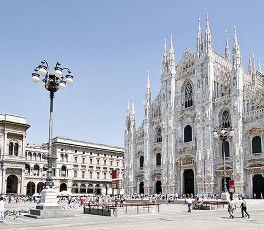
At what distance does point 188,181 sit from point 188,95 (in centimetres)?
1305

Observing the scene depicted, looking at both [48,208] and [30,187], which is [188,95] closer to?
[48,208]

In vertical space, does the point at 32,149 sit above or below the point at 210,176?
above

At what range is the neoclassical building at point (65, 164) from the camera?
52.3 meters

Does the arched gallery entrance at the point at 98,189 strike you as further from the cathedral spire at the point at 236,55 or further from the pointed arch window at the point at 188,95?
the cathedral spire at the point at 236,55

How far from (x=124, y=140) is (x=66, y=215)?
43518 millimetres

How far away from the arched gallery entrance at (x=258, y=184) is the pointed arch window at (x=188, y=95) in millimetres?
15167

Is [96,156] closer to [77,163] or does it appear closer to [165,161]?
[77,163]

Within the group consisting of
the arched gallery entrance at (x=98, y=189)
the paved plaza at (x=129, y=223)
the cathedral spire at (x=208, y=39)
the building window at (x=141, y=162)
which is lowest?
the arched gallery entrance at (x=98, y=189)

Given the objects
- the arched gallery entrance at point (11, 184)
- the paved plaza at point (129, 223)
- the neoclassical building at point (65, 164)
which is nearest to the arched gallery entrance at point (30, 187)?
the neoclassical building at point (65, 164)

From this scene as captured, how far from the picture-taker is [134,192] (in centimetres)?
6003

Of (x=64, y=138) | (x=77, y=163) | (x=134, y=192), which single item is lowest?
(x=134, y=192)

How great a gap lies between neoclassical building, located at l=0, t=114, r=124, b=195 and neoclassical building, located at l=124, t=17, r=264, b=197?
374 inches

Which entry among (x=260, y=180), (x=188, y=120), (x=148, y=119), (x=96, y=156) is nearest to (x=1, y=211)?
(x=260, y=180)

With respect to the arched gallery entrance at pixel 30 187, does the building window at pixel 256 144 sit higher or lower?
higher
